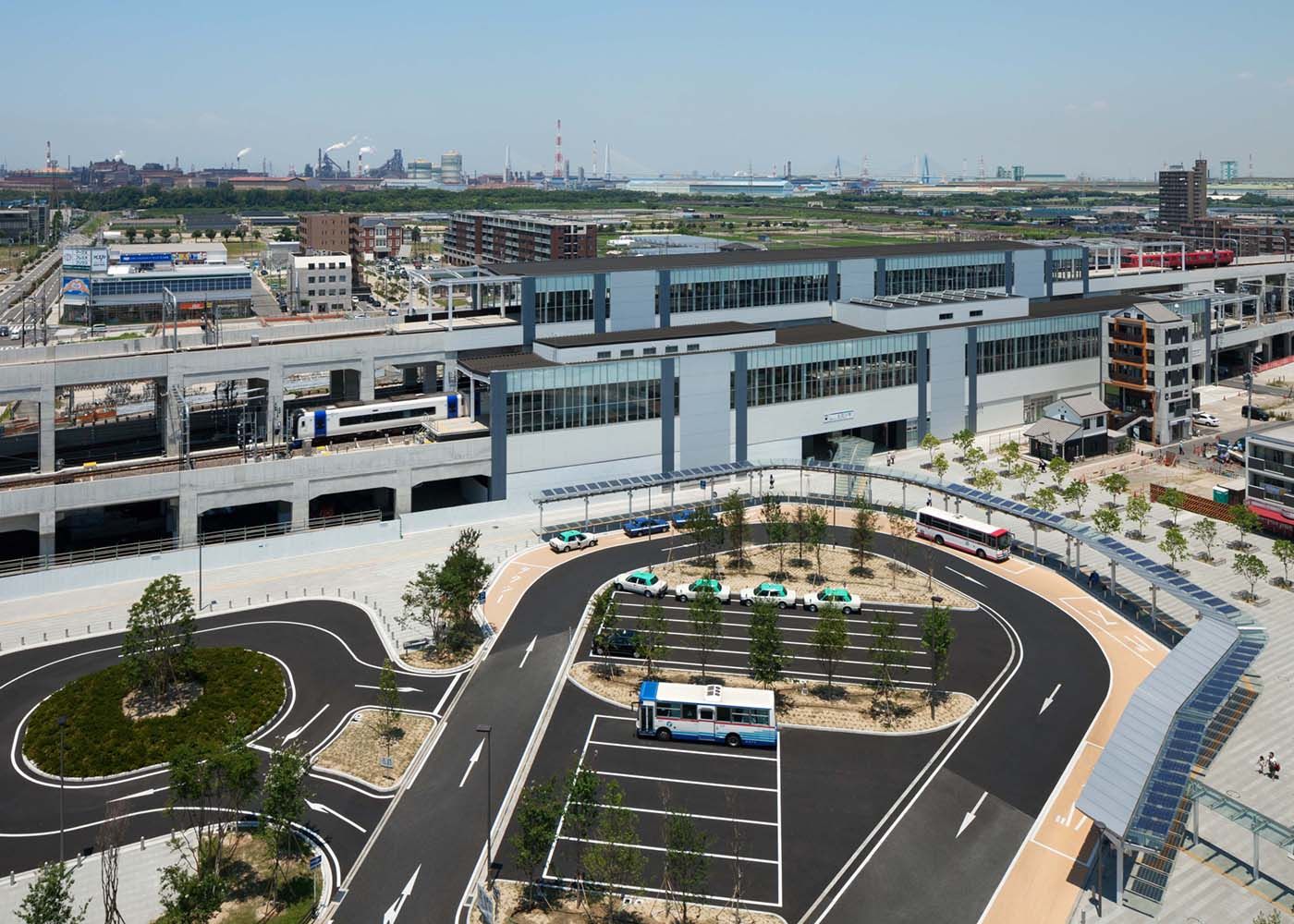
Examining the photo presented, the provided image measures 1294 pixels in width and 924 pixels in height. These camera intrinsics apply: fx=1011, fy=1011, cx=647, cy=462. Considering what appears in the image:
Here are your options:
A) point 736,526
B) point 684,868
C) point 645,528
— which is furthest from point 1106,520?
point 684,868

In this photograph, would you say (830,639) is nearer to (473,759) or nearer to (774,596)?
(774,596)

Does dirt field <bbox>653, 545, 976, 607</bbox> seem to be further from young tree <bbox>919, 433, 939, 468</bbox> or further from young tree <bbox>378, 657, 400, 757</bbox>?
young tree <bbox>919, 433, 939, 468</bbox>

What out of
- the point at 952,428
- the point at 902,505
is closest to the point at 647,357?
the point at 902,505

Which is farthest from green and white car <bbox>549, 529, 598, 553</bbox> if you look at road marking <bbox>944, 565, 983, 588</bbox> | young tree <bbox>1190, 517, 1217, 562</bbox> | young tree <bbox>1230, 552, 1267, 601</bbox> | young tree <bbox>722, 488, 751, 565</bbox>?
young tree <bbox>1230, 552, 1267, 601</bbox>

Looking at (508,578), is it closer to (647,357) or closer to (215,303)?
(647,357)

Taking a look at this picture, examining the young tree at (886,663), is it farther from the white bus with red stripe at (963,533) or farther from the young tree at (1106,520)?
the young tree at (1106,520)

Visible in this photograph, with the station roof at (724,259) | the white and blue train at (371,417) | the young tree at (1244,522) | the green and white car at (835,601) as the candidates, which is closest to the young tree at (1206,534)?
the young tree at (1244,522)
